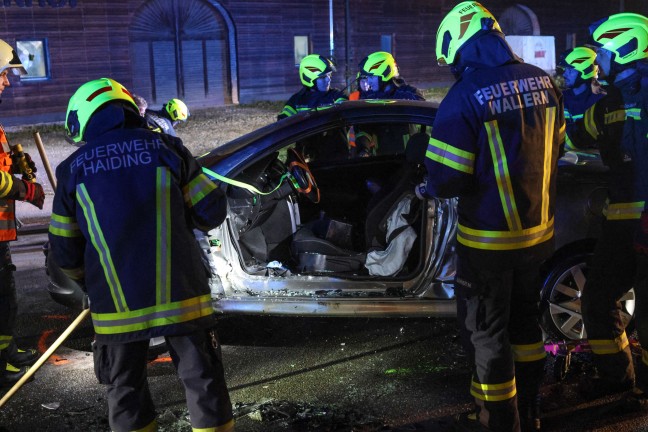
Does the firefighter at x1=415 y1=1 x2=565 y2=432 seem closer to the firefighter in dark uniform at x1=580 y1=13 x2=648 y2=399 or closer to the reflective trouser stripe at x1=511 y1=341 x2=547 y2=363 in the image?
the reflective trouser stripe at x1=511 y1=341 x2=547 y2=363

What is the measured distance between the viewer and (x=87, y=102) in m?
3.34

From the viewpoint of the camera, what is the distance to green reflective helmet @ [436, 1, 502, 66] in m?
3.61

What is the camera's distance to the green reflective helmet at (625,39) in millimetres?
4027

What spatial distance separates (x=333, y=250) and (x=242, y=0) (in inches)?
717

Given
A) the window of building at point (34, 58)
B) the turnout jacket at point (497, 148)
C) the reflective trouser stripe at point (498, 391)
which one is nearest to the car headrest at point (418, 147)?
the turnout jacket at point (497, 148)

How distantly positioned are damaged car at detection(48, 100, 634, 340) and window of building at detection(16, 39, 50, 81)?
590 inches

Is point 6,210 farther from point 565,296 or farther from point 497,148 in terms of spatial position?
point 565,296

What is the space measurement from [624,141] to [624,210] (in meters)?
0.37

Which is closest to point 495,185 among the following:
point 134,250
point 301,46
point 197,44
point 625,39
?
point 625,39

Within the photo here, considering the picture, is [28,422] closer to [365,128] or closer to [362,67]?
[365,128]

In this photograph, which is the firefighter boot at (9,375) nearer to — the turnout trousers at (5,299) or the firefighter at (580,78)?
the turnout trousers at (5,299)

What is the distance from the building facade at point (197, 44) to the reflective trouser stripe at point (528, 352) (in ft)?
50.6

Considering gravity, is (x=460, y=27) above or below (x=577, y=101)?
above

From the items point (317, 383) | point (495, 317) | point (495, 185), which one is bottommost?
point (317, 383)
